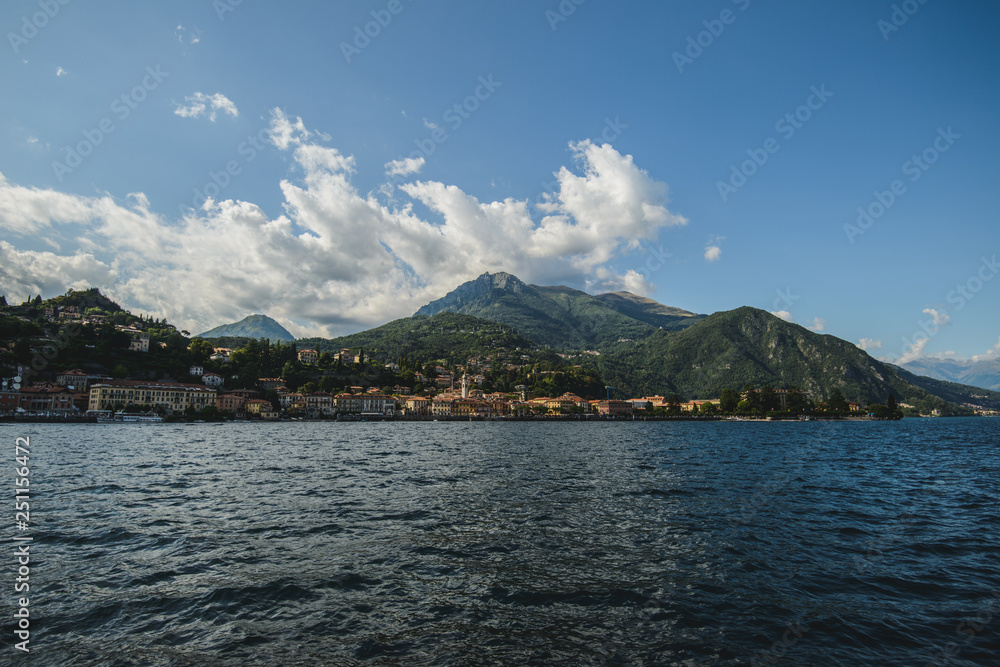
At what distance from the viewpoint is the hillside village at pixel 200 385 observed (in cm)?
10919

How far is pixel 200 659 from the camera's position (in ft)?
23.4

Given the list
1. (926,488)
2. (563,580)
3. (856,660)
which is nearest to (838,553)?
(856,660)

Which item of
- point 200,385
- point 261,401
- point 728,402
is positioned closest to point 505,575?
point 261,401

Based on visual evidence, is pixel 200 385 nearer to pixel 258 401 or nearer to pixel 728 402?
pixel 258 401

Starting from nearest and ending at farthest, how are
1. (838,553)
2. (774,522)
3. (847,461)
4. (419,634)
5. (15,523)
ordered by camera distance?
(419,634) → (838,553) → (15,523) → (774,522) → (847,461)

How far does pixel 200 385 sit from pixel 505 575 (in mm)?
149953

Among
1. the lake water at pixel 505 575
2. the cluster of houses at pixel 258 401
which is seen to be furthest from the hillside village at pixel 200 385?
the lake water at pixel 505 575

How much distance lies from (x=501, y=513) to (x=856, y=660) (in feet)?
37.2

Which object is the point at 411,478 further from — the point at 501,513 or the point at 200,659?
the point at 200,659

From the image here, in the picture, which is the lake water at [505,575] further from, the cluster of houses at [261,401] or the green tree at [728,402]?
the green tree at [728,402]

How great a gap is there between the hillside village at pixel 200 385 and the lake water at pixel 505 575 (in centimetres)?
11174

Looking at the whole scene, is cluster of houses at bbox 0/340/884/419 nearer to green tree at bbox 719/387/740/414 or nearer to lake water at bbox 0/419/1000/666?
green tree at bbox 719/387/740/414

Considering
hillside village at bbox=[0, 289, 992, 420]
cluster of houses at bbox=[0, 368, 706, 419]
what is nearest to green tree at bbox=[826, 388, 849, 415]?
hillside village at bbox=[0, 289, 992, 420]

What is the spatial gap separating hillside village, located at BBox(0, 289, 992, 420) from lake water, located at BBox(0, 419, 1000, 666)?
111739mm
